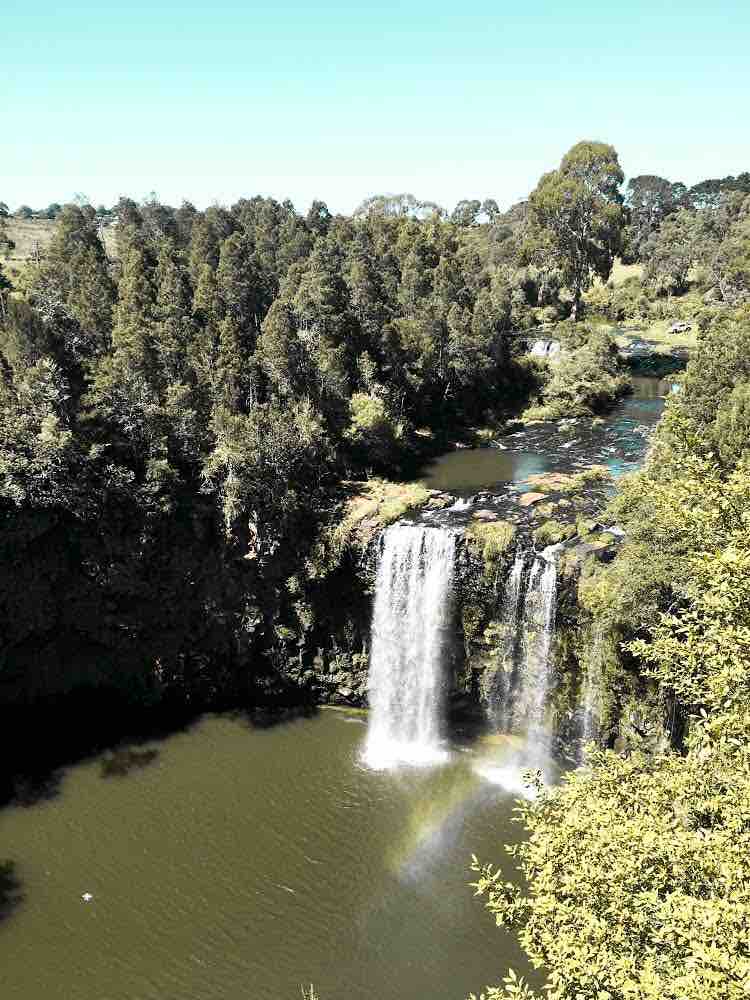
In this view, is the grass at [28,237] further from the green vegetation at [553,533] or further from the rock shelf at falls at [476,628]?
the green vegetation at [553,533]

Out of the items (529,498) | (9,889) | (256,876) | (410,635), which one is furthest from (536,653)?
(9,889)

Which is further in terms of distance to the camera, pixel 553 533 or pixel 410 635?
pixel 410 635

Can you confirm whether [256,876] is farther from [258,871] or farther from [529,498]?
[529,498]

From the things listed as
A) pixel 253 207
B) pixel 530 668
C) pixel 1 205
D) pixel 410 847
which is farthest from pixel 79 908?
pixel 1 205

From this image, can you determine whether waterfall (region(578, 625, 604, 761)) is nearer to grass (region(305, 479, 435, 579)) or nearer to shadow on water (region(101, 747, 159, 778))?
grass (region(305, 479, 435, 579))

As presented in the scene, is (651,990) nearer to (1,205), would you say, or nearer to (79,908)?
(79,908)

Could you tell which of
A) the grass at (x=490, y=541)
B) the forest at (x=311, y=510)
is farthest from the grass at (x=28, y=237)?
the grass at (x=490, y=541)

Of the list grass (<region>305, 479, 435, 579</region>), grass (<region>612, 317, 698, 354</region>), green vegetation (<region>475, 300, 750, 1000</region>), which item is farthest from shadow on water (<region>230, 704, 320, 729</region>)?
grass (<region>612, 317, 698, 354</region>)
